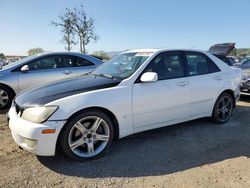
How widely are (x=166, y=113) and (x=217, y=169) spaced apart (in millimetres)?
1220

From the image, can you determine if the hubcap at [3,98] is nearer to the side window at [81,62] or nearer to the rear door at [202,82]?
the side window at [81,62]

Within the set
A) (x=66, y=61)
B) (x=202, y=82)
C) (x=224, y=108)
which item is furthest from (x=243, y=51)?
(x=202, y=82)

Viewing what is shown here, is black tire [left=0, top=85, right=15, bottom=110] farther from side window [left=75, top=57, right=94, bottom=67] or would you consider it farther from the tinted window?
side window [left=75, top=57, right=94, bottom=67]

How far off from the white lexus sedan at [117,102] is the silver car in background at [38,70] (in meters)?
2.49

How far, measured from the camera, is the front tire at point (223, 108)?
17.2ft

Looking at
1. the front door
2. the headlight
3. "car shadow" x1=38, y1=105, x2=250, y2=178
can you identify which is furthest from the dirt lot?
the headlight

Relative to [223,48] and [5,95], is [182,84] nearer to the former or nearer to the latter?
[5,95]

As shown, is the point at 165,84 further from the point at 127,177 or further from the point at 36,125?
the point at 36,125

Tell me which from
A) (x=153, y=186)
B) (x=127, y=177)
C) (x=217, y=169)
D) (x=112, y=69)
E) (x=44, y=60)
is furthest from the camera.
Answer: (x=44, y=60)

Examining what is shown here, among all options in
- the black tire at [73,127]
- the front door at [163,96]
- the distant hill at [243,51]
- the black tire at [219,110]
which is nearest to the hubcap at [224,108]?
the black tire at [219,110]

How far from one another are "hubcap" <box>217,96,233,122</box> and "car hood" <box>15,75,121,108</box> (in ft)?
8.27

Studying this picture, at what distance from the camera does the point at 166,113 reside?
4.30m

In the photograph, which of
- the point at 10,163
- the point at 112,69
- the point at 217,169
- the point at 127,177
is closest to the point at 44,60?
the point at 112,69

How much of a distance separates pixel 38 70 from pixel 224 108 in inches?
183
